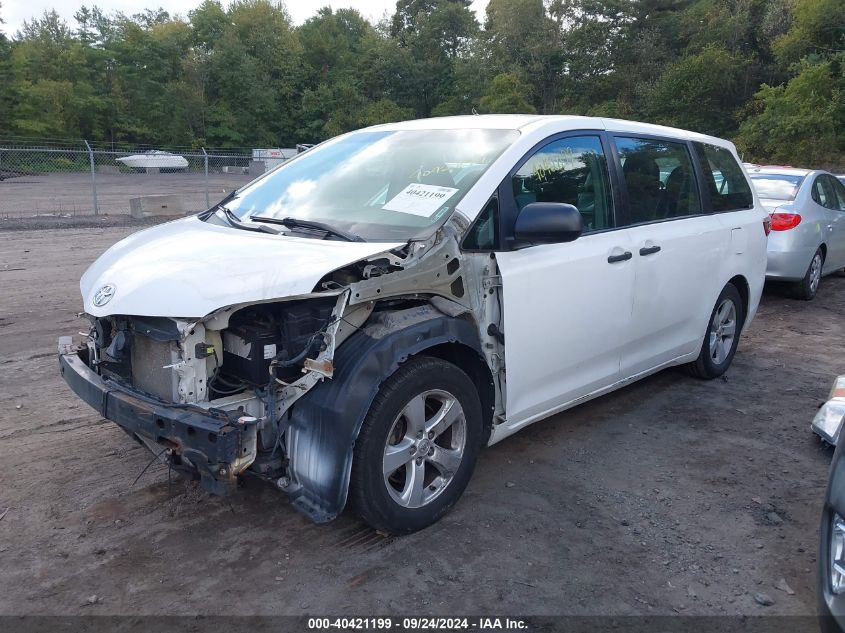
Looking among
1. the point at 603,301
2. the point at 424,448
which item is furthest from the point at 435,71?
the point at 424,448

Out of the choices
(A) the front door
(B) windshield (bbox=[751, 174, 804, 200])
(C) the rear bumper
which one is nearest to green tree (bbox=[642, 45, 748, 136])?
(B) windshield (bbox=[751, 174, 804, 200])

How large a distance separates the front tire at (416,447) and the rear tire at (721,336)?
279 cm

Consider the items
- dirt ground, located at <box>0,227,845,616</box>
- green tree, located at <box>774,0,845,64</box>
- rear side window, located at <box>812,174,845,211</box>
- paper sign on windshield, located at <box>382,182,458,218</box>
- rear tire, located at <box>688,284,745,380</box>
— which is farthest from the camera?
green tree, located at <box>774,0,845,64</box>

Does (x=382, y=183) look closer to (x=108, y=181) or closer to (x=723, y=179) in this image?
(x=723, y=179)

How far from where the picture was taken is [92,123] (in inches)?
1975

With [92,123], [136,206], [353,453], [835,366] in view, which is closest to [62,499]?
[353,453]

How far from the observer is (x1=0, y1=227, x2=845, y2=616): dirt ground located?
2.81m

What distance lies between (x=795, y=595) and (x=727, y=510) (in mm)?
704

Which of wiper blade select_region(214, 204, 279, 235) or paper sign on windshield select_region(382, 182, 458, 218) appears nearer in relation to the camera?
paper sign on windshield select_region(382, 182, 458, 218)

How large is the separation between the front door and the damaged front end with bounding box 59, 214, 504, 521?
54 cm

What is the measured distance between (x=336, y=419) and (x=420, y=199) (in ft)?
4.27

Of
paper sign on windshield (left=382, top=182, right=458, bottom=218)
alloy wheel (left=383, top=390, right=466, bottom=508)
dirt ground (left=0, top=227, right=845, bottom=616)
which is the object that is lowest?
dirt ground (left=0, top=227, right=845, bottom=616)

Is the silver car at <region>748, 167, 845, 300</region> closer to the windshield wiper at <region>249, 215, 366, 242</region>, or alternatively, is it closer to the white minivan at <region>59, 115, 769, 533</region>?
the white minivan at <region>59, 115, 769, 533</region>

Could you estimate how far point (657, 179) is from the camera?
15.1 feet
